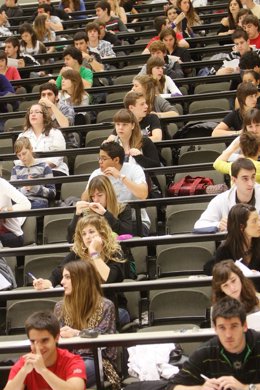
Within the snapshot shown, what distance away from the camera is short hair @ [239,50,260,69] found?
10211 millimetres

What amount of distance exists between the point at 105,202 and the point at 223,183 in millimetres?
1131

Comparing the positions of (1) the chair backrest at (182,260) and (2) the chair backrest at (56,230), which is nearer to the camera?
(1) the chair backrest at (182,260)

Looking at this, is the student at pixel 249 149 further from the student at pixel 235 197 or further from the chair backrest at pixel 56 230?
the chair backrest at pixel 56 230

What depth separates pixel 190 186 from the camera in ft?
27.3

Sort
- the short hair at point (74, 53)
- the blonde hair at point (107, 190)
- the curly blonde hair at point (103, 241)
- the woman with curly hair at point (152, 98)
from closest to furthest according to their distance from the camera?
the curly blonde hair at point (103, 241) < the blonde hair at point (107, 190) < the woman with curly hair at point (152, 98) < the short hair at point (74, 53)

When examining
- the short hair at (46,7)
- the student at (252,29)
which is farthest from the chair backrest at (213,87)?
the short hair at (46,7)

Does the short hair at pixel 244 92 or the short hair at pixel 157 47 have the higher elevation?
the short hair at pixel 157 47

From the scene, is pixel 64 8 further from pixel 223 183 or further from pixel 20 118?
pixel 223 183

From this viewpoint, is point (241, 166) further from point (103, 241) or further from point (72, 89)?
point (72, 89)

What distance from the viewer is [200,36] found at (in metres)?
12.7

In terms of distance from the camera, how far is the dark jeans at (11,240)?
8148 millimetres

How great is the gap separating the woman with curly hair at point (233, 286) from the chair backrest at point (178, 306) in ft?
2.23

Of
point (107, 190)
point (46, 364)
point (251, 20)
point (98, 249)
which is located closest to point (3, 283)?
point (98, 249)

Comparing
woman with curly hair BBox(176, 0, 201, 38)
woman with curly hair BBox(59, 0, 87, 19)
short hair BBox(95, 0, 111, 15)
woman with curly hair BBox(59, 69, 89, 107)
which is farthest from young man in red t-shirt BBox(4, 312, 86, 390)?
woman with curly hair BBox(59, 0, 87, 19)
